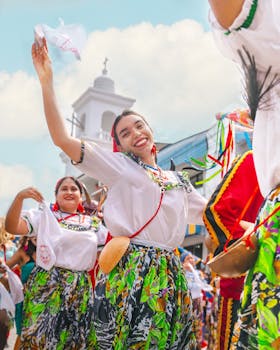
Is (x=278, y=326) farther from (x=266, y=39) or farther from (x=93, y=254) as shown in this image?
(x=93, y=254)

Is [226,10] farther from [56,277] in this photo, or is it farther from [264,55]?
[56,277]

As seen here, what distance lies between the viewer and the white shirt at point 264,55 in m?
1.31

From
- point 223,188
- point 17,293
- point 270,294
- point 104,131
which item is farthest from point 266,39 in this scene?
point 104,131

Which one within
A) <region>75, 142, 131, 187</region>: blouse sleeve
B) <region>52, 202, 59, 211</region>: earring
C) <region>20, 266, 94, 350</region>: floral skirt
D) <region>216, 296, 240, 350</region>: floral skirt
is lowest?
<region>20, 266, 94, 350</region>: floral skirt

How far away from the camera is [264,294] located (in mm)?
1230

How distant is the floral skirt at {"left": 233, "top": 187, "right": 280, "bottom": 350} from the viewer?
3.93 feet

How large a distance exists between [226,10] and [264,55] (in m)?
0.15

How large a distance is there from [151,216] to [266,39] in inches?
49.3

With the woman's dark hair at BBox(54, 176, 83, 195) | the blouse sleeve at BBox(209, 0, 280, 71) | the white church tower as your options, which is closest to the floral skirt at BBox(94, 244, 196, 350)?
the blouse sleeve at BBox(209, 0, 280, 71)

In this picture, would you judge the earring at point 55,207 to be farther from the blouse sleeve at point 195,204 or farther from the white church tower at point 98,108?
the white church tower at point 98,108

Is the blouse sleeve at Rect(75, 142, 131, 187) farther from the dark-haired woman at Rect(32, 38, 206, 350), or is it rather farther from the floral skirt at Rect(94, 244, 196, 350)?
the floral skirt at Rect(94, 244, 196, 350)

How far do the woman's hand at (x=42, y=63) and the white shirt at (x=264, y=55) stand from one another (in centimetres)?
101

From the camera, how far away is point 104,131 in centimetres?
3058

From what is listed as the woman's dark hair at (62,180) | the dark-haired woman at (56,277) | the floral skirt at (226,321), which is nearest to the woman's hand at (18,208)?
the dark-haired woman at (56,277)
